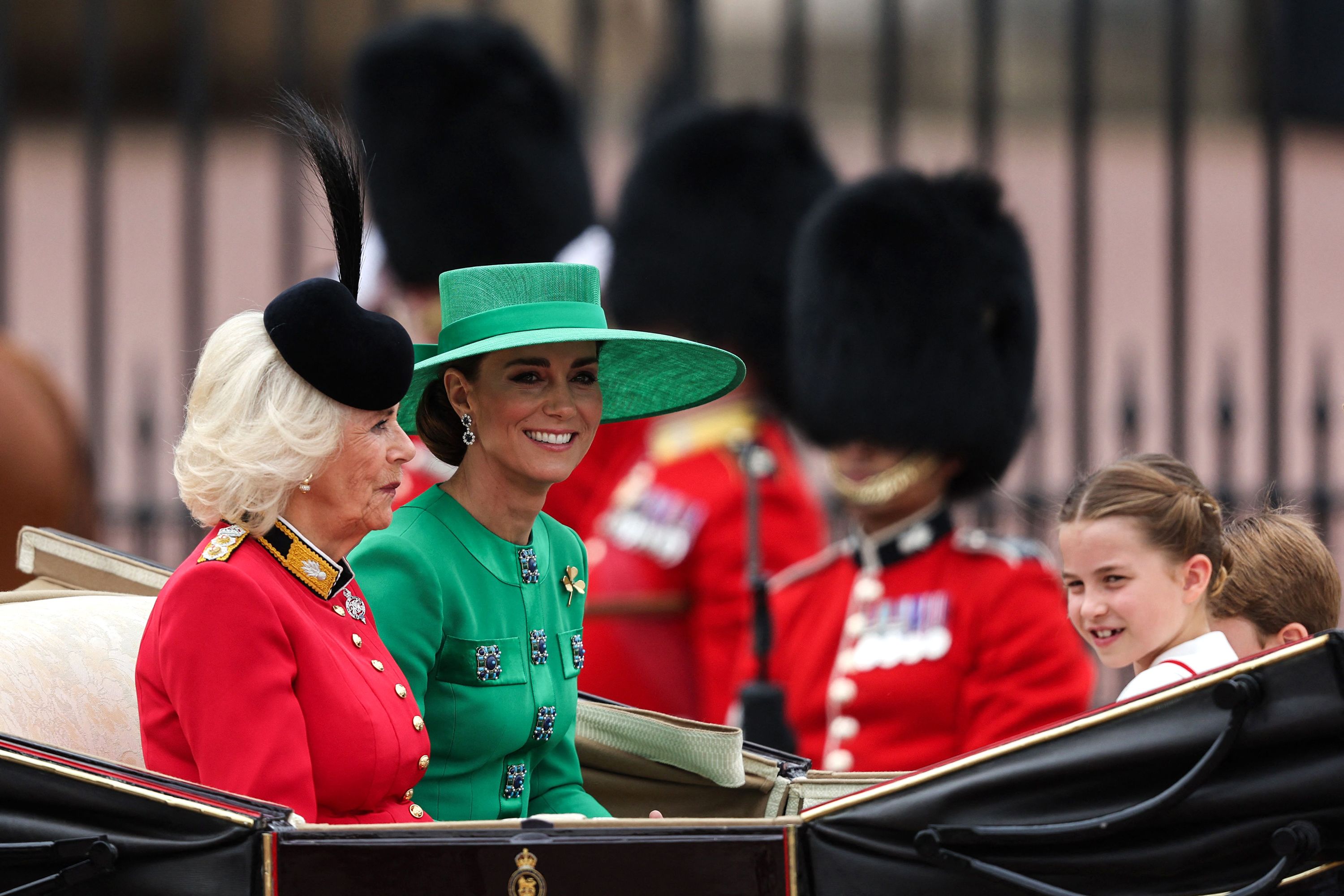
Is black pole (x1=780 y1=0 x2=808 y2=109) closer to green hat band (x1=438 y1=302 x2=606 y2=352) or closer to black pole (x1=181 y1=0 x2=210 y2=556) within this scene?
black pole (x1=181 y1=0 x2=210 y2=556)

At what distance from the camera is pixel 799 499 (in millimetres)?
4383

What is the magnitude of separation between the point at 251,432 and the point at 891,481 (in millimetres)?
1919

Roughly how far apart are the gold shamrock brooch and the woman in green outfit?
0.13 feet

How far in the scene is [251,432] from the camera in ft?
6.58

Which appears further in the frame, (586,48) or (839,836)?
(586,48)

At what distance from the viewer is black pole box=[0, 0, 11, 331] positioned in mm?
5996

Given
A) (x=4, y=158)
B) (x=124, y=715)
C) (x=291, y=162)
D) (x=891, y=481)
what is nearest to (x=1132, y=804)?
(x=124, y=715)

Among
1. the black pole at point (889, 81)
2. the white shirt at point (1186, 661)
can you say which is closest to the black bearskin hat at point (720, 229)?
the black pole at point (889, 81)

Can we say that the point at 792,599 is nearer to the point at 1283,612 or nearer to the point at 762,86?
the point at 1283,612

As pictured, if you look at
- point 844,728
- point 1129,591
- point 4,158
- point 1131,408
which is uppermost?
point 4,158

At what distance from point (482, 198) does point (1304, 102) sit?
10.4 ft

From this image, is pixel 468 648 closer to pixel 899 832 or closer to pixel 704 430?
pixel 899 832

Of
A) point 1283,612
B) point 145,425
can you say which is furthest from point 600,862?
point 145,425

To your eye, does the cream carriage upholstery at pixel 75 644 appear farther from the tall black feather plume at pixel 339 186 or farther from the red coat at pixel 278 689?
the tall black feather plume at pixel 339 186
